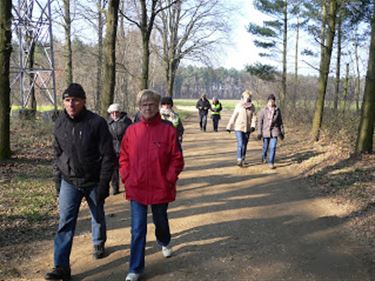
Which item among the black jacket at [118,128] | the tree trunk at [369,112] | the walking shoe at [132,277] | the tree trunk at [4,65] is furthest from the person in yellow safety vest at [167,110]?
the tree trunk at [369,112]

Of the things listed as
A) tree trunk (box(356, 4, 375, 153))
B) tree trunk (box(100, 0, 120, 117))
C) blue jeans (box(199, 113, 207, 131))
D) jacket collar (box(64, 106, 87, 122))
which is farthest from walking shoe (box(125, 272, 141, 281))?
blue jeans (box(199, 113, 207, 131))

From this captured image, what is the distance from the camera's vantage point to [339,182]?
9.10 m

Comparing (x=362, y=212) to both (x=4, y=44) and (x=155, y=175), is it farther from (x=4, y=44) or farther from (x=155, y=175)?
(x=4, y=44)

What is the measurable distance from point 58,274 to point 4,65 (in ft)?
24.5

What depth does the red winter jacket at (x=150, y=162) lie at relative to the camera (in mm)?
4492

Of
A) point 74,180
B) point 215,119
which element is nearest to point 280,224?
point 74,180

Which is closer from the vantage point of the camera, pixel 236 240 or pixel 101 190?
pixel 101 190

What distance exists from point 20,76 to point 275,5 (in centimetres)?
1956

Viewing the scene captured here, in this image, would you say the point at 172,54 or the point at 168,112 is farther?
the point at 172,54

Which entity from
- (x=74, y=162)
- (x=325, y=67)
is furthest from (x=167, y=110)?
(x=325, y=67)

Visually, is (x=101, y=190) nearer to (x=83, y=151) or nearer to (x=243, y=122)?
(x=83, y=151)

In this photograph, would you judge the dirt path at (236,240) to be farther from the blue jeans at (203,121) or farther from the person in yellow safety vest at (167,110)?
the blue jeans at (203,121)

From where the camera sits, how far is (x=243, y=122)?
11336 millimetres

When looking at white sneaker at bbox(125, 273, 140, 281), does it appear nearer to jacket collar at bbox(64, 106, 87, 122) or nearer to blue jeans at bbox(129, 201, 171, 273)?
blue jeans at bbox(129, 201, 171, 273)
